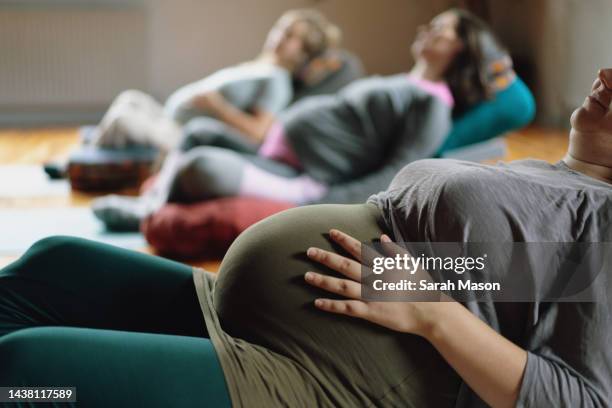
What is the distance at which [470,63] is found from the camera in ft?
7.77

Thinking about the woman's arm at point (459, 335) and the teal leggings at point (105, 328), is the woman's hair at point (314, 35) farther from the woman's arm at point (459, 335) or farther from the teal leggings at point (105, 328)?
the woman's arm at point (459, 335)

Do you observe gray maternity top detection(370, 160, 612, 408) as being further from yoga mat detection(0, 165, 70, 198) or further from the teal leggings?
yoga mat detection(0, 165, 70, 198)

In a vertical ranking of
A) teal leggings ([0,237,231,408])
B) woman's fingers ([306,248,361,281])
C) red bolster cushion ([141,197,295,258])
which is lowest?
red bolster cushion ([141,197,295,258])

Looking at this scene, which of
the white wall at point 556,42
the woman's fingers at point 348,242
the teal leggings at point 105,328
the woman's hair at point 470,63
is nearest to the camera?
the teal leggings at point 105,328

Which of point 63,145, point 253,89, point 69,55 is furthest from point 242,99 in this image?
point 69,55

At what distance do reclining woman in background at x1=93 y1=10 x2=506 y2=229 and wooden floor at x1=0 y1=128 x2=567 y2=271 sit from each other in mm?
961

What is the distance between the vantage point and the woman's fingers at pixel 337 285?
2.71ft

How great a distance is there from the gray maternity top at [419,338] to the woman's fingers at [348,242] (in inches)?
0.7

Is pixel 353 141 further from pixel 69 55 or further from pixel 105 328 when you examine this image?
pixel 69 55

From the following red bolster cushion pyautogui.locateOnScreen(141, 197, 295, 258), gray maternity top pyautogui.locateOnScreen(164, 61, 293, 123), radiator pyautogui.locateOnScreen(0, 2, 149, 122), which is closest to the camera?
red bolster cushion pyautogui.locateOnScreen(141, 197, 295, 258)

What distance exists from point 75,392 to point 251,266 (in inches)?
10.3

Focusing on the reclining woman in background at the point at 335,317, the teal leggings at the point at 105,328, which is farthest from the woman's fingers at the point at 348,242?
the teal leggings at the point at 105,328

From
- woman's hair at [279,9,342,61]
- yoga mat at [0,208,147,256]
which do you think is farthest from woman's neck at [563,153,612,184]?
woman's hair at [279,9,342,61]

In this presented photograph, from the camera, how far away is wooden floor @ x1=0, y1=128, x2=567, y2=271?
156 inches
